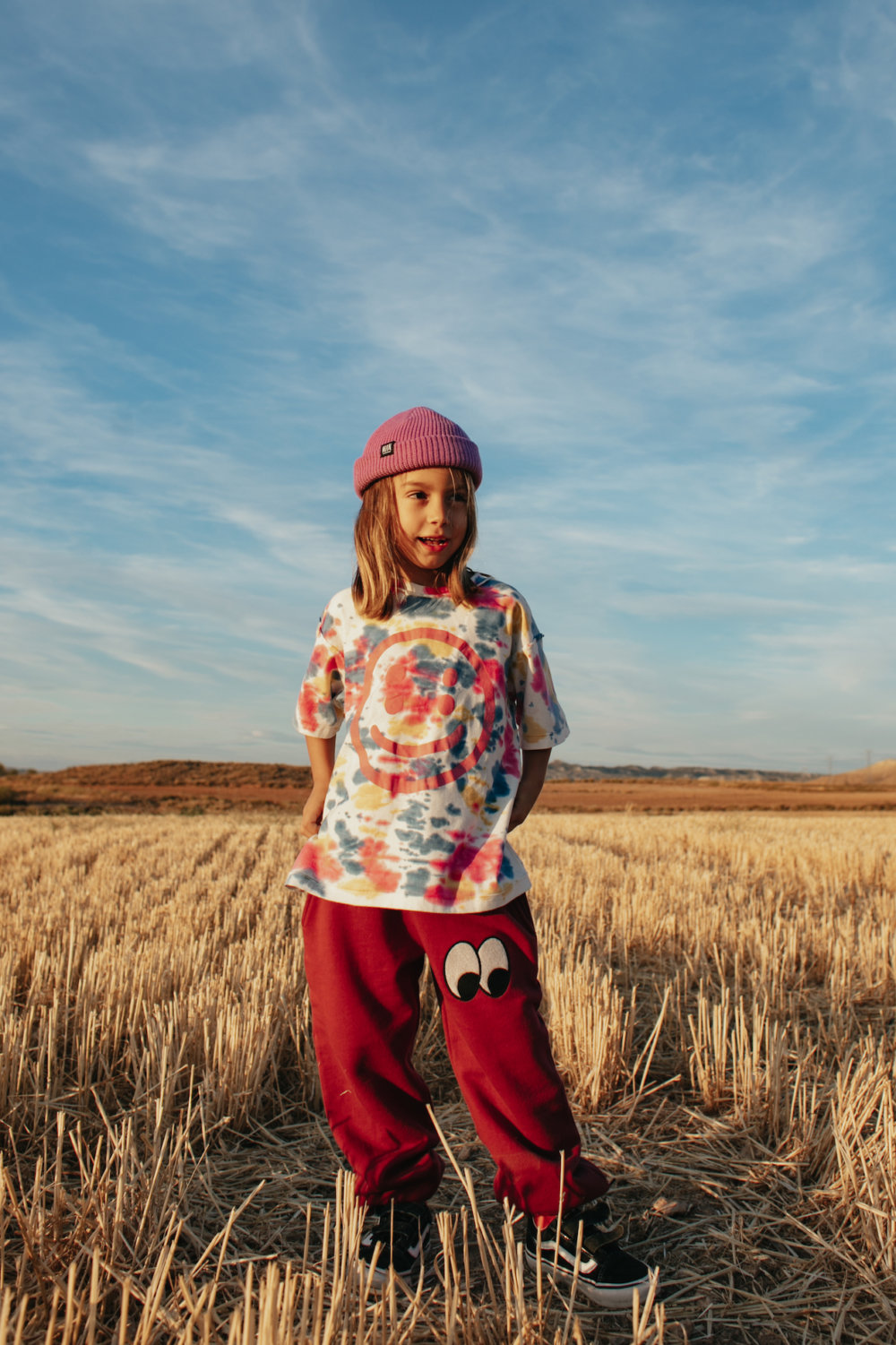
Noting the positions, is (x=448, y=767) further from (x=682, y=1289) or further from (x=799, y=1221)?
(x=799, y=1221)

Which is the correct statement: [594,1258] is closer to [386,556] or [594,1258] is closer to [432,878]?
[432,878]

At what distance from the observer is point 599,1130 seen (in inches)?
103

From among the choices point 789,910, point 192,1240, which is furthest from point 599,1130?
point 789,910

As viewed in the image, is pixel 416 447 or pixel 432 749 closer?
pixel 432 749

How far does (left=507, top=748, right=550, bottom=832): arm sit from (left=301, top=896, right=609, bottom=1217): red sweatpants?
262mm

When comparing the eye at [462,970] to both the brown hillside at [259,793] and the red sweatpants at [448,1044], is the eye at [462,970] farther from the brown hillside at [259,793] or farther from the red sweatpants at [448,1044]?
the brown hillside at [259,793]

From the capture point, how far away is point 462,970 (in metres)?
1.93

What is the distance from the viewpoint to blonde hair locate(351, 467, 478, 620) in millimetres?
2211

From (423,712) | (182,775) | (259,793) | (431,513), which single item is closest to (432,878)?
(423,712)

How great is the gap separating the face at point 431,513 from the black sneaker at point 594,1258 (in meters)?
1.58

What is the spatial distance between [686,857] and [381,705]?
7.80m

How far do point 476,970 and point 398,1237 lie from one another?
2.05 ft

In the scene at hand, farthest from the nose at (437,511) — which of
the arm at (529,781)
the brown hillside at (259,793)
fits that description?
the brown hillside at (259,793)

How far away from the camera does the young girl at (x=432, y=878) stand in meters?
1.90
